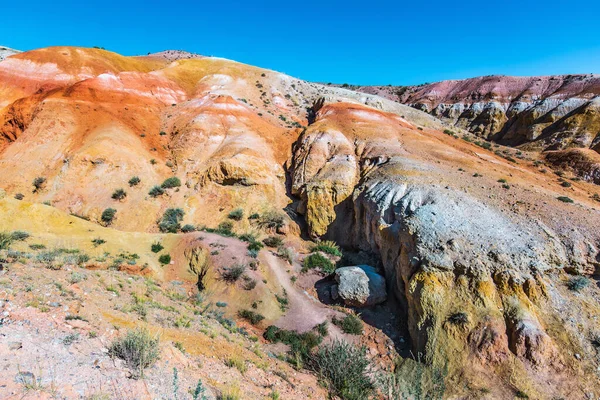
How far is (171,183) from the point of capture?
2506 centimetres

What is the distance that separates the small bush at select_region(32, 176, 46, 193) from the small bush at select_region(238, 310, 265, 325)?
21.4 meters

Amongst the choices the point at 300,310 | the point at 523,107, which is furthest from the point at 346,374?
the point at 523,107

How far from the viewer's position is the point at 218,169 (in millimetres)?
25469

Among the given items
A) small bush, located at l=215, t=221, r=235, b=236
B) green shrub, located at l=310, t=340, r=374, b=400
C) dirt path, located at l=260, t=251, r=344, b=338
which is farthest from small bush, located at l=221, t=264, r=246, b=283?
green shrub, located at l=310, t=340, r=374, b=400

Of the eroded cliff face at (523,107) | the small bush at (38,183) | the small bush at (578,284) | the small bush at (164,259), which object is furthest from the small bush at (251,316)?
the eroded cliff face at (523,107)

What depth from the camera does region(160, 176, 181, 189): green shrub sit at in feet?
81.6

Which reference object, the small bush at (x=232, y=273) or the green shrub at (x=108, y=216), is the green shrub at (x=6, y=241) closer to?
the green shrub at (x=108, y=216)

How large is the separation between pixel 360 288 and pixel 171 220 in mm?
15039

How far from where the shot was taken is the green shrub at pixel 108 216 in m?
21.8

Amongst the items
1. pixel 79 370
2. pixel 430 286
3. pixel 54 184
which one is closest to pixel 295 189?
pixel 430 286

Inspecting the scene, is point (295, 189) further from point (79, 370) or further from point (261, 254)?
point (79, 370)

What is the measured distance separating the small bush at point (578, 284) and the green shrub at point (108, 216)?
26703 mm

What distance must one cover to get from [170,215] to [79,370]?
1891 centimetres

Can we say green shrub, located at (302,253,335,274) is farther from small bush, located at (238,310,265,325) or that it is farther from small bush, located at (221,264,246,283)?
small bush, located at (238,310,265,325)
